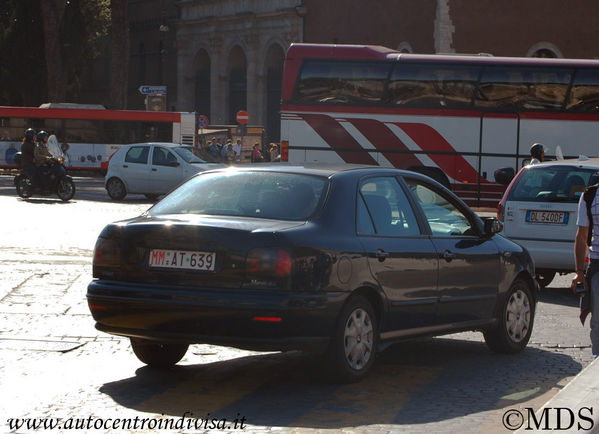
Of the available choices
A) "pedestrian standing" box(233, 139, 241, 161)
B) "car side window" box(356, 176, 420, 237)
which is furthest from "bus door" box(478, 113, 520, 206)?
"pedestrian standing" box(233, 139, 241, 161)

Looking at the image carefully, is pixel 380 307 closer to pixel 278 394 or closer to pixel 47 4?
pixel 278 394

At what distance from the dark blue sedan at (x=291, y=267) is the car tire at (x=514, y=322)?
374 mm

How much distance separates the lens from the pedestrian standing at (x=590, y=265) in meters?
7.55

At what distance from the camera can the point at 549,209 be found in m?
14.2

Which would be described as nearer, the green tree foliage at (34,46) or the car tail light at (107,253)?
the car tail light at (107,253)

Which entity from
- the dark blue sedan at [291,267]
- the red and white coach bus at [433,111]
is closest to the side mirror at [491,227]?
the dark blue sedan at [291,267]

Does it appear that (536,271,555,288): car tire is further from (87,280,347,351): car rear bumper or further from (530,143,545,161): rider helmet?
(87,280,347,351): car rear bumper

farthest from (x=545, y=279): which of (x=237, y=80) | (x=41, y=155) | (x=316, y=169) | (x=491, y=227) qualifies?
(x=237, y=80)

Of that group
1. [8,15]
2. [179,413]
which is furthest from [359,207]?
[8,15]

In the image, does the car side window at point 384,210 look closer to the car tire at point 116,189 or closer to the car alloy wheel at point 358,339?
the car alloy wheel at point 358,339

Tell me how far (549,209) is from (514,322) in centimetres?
490

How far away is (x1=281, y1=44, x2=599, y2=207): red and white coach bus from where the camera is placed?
2539 centimetres

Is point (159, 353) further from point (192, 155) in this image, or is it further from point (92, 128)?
point (92, 128)

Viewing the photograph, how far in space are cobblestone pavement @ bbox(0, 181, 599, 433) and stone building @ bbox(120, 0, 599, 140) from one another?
4096cm
